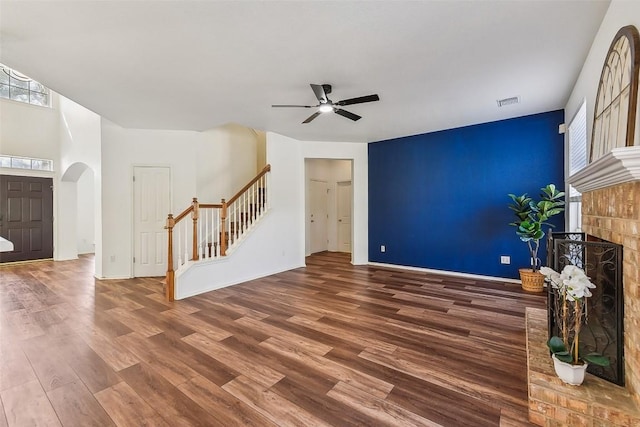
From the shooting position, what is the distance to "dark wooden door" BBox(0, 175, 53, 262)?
20.2 feet

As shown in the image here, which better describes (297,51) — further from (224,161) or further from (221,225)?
(224,161)

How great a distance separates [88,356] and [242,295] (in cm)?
183

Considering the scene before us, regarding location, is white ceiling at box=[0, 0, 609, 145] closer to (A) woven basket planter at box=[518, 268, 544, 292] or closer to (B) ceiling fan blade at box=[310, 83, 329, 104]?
(B) ceiling fan blade at box=[310, 83, 329, 104]

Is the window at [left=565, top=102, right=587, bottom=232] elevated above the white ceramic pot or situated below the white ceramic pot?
above

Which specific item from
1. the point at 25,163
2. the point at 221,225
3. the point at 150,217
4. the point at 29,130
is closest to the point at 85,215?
the point at 25,163

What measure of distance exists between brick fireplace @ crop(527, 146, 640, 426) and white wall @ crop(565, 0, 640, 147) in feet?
1.19

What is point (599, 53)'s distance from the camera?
2.29m

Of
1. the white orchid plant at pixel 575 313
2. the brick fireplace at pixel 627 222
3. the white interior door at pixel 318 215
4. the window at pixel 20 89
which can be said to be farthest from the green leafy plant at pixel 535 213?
the window at pixel 20 89

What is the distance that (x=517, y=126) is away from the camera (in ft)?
14.5

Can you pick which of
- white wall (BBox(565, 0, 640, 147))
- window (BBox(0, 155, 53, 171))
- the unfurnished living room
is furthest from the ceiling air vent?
window (BBox(0, 155, 53, 171))

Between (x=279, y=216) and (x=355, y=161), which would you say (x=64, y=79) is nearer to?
(x=279, y=216)

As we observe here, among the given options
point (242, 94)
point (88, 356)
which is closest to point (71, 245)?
point (88, 356)

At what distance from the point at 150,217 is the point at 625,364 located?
6.06 meters

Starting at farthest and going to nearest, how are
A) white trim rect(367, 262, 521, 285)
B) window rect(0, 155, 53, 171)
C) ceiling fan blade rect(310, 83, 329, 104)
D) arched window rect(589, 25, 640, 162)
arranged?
window rect(0, 155, 53, 171), white trim rect(367, 262, 521, 285), ceiling fan blade rect(310, 83, 329, 104), arched window rect(589, 25, 640, 162)
